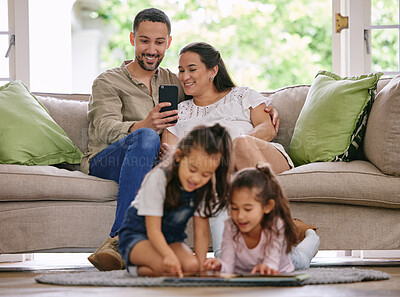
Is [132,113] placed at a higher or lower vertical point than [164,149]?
higher

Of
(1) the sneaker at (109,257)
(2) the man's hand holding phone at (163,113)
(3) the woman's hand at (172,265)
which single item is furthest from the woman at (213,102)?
(3) the woman's hand at (172,265)

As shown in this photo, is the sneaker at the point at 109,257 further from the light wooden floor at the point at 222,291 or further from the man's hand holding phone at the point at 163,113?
the man's hand holding phone at the point at 163,113

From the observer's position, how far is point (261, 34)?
30.9ft

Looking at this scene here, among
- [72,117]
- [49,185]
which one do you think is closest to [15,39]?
[72,117]

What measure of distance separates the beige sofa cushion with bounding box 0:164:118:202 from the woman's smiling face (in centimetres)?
59

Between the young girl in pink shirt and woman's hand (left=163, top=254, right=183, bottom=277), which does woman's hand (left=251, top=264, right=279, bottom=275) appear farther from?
woman's hand (left=163, top=254, right=183, bottom=277)

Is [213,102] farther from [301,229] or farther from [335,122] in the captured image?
[301,229]

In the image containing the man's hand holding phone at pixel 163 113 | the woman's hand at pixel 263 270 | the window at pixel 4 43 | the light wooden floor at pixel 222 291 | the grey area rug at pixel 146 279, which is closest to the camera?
the light wooden floor at pixel 222 291

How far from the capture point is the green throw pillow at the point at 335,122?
2531 millimetres

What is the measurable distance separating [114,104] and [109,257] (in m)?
0.85

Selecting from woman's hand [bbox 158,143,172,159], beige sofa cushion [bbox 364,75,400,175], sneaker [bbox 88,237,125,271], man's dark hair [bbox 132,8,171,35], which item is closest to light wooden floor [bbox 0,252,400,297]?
sneaker [bbox 88,237,125,271]

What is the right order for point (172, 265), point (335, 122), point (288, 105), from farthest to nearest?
point (288, 105), point (335, 122), point (172, 265)

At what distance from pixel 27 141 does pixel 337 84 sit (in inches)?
55.9

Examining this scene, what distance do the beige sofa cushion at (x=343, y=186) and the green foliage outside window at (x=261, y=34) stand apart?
7.17 m
